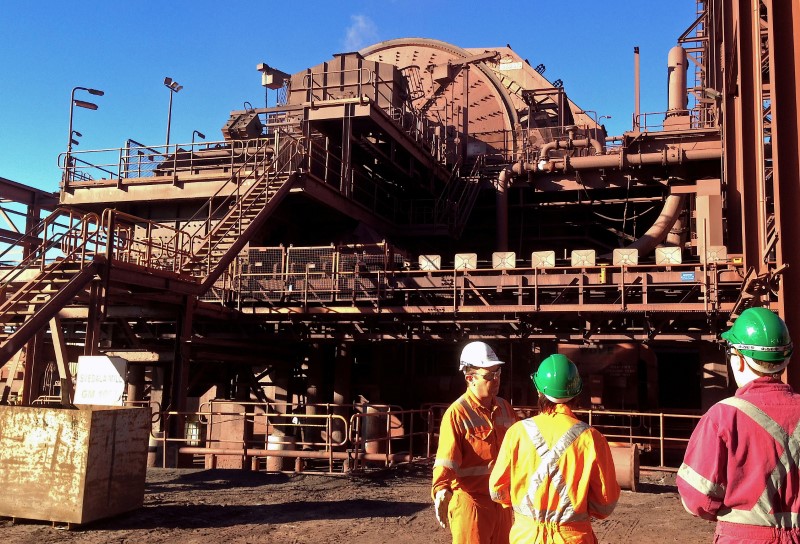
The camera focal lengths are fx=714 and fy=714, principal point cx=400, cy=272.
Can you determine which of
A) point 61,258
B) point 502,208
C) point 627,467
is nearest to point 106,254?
point 61,258

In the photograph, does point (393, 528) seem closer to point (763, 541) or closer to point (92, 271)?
point (763, 541)

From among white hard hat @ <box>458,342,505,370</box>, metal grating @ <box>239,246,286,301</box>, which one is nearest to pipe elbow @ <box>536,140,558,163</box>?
metal grating @ <box>239,246,286,301</box>

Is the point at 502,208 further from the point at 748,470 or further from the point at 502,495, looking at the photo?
the point at 748,470

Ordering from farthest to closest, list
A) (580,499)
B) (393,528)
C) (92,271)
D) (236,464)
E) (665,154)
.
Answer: (665,154)
(236,464)
(92,271)
(393,528)
(580,499)

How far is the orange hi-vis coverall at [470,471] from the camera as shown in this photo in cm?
450

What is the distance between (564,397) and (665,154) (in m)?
19.9

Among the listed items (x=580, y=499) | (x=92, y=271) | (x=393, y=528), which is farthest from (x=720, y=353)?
(x=580, y=499)

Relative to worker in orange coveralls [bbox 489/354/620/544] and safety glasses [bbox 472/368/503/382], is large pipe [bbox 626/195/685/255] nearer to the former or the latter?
safety glasses [bbox 472/368/503/382]

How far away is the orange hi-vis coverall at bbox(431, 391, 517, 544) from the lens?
4.50 meters

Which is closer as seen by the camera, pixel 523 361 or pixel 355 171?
pixel 523 361

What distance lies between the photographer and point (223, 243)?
1739 cm

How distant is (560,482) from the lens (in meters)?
3.52

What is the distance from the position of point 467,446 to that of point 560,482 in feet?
4.05

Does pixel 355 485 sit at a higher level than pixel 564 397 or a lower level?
lower
